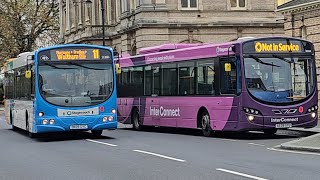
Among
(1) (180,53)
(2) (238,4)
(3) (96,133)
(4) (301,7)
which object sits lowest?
(3) (96,133)

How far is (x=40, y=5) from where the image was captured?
7188 cm

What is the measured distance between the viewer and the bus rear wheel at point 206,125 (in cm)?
2192

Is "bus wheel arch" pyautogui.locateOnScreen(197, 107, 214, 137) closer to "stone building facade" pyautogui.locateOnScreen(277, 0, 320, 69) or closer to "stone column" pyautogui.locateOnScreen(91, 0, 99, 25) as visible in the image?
"stone building facade" pyautogui.locateOnScreen(277, 0, 320, 69)

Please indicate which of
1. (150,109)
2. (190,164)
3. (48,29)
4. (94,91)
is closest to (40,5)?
(48,29)

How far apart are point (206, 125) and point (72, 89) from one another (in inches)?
187

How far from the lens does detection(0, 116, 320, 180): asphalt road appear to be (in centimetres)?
1223

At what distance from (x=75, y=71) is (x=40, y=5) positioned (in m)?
52.6

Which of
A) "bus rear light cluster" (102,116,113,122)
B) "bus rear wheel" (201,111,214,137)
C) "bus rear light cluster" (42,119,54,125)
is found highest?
"bus rear light cluster" (102,116,113,122)

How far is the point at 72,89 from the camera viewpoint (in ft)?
68.1

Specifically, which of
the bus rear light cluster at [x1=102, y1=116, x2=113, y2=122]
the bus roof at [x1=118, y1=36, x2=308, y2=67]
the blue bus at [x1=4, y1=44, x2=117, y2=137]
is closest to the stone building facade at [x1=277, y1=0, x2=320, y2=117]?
the bus roof at [x1=118, y1=36, x2=308, y2=67]

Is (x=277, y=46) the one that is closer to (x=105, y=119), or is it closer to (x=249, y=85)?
(x=249, y=85)

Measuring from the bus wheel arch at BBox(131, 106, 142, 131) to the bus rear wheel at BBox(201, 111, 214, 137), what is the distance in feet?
18.4

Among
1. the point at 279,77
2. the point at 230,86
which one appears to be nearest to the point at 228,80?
the point at 230,86

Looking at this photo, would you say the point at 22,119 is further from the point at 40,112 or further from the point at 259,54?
the point at 259,54
